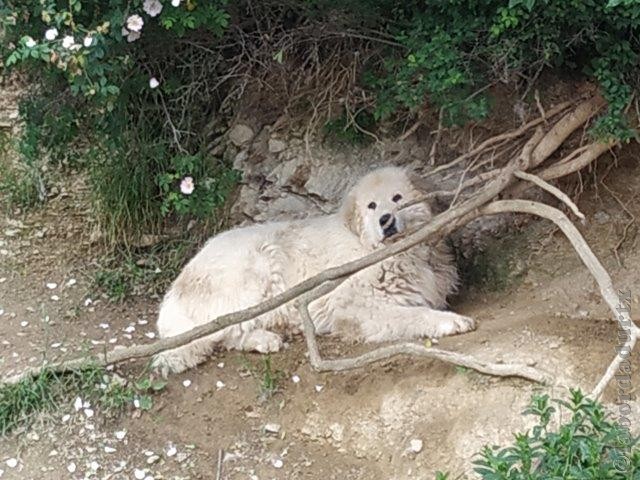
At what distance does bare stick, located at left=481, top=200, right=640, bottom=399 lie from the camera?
4043 millimetres

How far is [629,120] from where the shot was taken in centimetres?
524

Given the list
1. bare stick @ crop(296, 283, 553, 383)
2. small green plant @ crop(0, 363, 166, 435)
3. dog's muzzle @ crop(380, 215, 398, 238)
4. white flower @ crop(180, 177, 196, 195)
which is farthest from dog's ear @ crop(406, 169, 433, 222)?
small green plant @ crop(0, 363, 166, 435)

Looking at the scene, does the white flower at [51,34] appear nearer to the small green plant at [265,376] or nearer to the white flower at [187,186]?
the white flower at [187,186]

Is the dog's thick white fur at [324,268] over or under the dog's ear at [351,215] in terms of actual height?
under

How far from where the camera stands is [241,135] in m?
6.71

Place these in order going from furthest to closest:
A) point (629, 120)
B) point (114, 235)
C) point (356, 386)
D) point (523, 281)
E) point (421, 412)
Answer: point (114, 235), point (523, 281), point (629, 120), point (356, 386), point (421, 412)

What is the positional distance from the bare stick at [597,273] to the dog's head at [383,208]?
455 millimetres

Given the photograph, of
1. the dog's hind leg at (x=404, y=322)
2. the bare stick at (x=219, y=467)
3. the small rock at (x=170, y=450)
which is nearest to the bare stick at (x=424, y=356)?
the dog's hind leg at (x=404, y=322)

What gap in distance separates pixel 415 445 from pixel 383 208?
4.93ft

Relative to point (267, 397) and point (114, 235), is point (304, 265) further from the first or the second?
point (114, 235)

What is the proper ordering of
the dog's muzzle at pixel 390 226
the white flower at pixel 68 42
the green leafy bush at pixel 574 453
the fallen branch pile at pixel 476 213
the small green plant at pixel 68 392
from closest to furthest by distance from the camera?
the green leafy bush at pixel 574 453 < the white flower at pixel 68 42 < the fallen branch pile at pixel 476 213 < the small green plant at pixel 68 392 < the dog's muzzle at pixel 390 226

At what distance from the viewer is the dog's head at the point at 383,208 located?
5.40m

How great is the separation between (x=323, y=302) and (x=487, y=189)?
114cm

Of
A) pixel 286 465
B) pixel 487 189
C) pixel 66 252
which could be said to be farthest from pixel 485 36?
pixel 66 252
